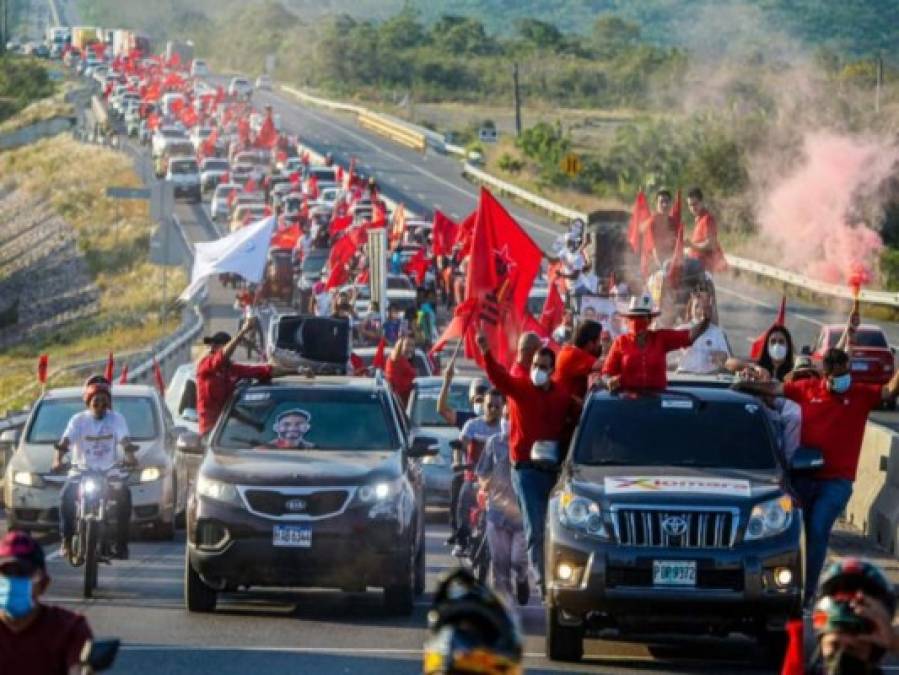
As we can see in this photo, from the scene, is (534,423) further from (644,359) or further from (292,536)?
(292,536)

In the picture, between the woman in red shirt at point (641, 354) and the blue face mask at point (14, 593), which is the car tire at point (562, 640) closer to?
the woman in red shirt at point (641, 354)

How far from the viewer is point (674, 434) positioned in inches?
631

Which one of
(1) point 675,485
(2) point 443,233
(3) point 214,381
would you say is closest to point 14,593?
(1) point 675,485

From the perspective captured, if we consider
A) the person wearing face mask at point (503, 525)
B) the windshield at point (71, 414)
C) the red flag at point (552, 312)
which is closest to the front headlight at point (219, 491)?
the person wearing face mask at point (503, 525)

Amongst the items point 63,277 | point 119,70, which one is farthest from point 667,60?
point 63,277

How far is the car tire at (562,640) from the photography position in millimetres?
15227

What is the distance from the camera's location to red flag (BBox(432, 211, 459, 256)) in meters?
48.4

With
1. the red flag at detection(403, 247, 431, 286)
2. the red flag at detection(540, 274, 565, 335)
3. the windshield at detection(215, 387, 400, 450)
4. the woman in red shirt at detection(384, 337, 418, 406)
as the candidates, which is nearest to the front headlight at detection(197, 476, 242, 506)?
the windshield at detection(215, 387, 400, 450)

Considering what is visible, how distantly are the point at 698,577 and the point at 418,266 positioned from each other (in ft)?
141

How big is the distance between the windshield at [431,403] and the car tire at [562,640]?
39.3ft

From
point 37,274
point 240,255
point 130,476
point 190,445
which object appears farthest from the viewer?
point 37,274

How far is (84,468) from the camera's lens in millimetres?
19203

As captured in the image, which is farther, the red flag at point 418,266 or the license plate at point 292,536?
the red flag at point 418,266

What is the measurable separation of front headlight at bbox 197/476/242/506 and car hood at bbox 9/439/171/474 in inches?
245
